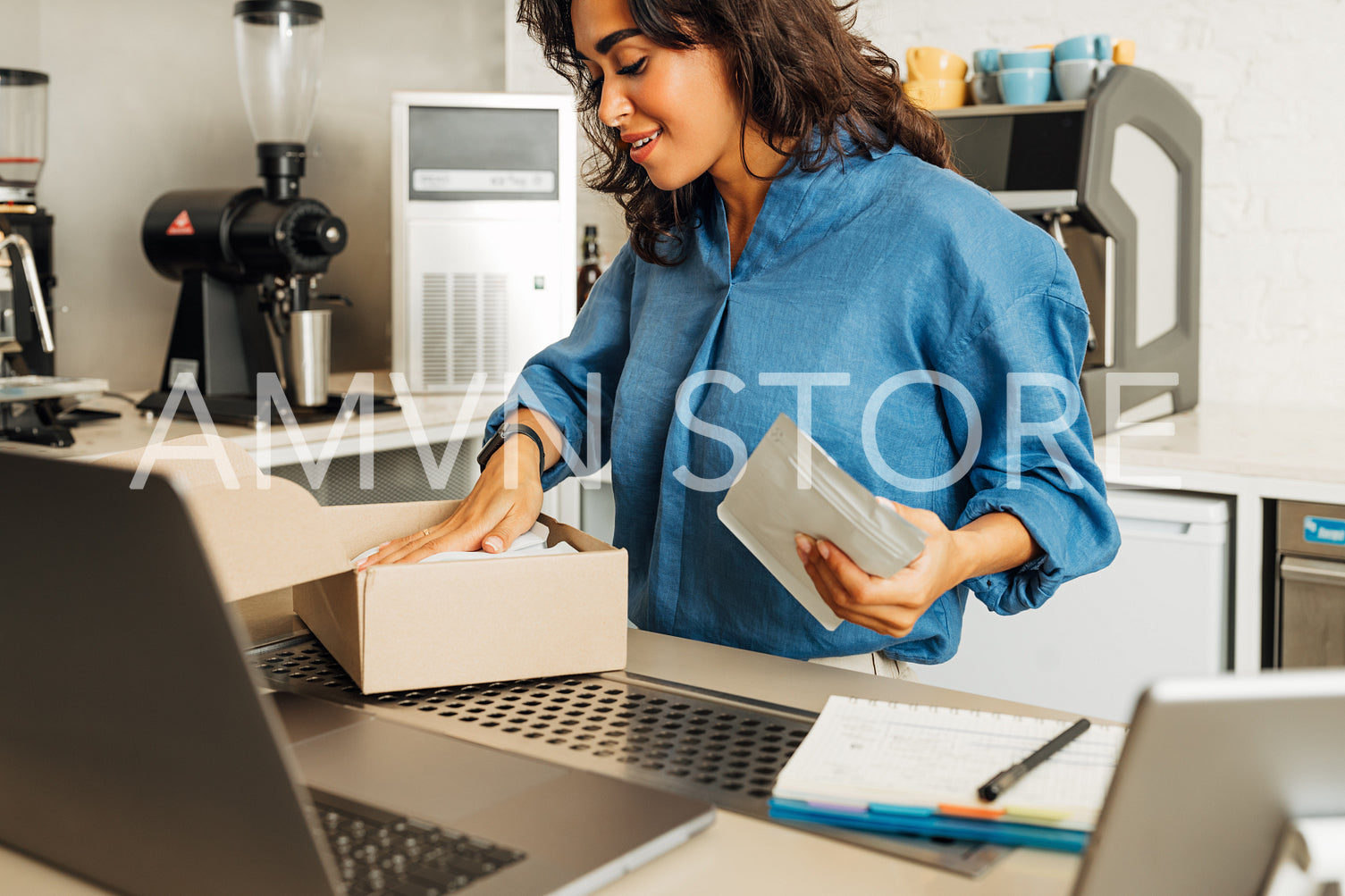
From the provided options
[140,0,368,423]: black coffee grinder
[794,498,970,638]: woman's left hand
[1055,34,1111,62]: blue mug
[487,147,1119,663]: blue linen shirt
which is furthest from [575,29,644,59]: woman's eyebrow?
[1055,34,1111,62]: blue mug

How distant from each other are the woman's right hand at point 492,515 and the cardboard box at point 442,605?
3.5 inches

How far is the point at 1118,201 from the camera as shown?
6.79 ft

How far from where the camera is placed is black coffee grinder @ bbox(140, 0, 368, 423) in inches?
84.9

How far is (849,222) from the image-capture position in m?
1.15

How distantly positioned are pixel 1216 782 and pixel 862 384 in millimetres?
677

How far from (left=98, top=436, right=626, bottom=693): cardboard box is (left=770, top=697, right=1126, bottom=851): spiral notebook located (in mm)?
220

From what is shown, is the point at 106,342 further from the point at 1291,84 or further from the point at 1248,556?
the point at 1291,84

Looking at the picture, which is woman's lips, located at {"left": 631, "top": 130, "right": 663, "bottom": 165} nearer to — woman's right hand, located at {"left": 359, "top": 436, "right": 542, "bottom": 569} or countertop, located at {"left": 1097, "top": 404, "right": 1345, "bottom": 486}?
woman's right hand, located at {"left": 359, "top": 436, "right": 542, "bottom": 569}

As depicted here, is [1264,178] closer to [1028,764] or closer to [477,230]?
[477,230]

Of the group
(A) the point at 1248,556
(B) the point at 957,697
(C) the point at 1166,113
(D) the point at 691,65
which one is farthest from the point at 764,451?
(C) the point at 1166,113

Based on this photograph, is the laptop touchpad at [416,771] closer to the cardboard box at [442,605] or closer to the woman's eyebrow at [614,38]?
the cardboard box at [442,605]

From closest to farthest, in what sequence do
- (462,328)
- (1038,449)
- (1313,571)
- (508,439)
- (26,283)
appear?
(1038,449), (508,439), (1313,571), (26,283), (462,328)

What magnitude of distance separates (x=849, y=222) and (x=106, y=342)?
6.29ft

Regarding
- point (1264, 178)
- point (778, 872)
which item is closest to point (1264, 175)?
point (1264, 178)
